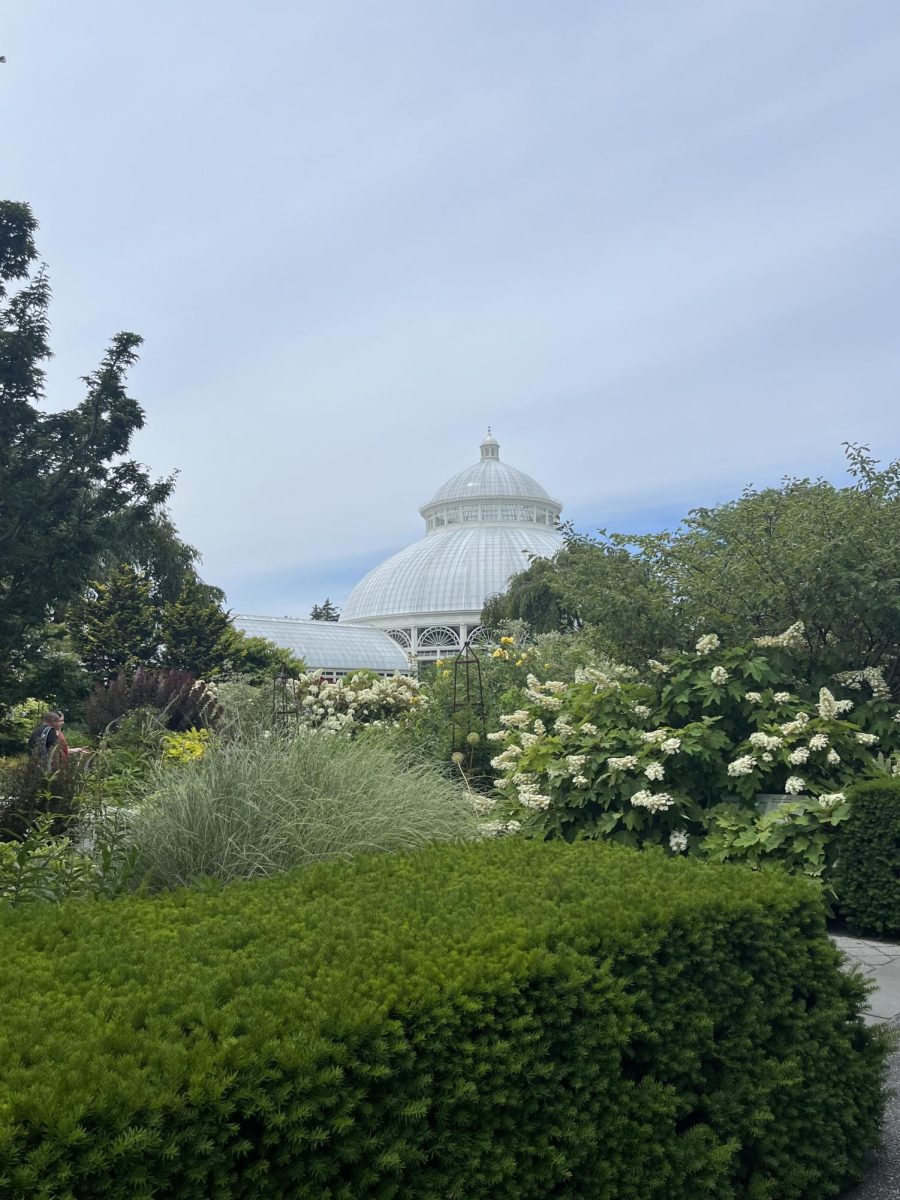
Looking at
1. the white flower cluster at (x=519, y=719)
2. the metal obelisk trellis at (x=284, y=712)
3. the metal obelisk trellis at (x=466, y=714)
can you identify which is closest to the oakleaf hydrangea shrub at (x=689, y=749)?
the white flower cluster at (x=519, y=719)

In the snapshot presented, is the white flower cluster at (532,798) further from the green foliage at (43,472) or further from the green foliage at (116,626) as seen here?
the green foliage at (116,626)

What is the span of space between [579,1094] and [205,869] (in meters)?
2.41

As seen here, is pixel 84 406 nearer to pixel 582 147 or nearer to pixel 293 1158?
pixel 582 147

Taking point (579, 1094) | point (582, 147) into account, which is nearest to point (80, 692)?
point (582, 147)

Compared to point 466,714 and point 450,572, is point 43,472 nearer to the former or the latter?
point 466,714

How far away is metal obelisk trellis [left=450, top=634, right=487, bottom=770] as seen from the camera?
372 inches

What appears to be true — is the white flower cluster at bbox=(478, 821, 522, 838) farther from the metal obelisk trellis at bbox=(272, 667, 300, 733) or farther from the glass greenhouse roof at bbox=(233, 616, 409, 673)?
the glass greenhouse roof at bbox=(233, 616, 409, 673)

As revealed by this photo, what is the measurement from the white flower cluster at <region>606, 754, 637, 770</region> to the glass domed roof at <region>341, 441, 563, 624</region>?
49.6m

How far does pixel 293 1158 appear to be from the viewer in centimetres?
182

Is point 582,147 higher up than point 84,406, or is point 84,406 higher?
point 582,147

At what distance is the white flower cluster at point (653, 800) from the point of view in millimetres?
6098

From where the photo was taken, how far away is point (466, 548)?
6081cm

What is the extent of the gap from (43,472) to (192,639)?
12984 millimetres

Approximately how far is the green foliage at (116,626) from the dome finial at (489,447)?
48.4 meters
